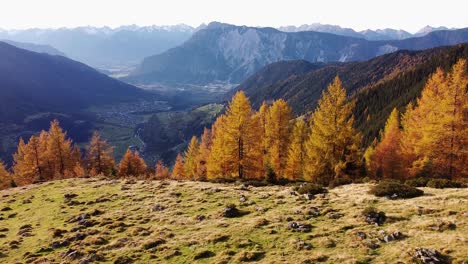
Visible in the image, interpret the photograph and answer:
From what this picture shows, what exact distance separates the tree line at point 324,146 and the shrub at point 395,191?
399 inches

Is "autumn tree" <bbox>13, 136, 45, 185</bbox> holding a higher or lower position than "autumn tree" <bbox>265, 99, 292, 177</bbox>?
lower

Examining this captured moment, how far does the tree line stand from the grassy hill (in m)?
12.6

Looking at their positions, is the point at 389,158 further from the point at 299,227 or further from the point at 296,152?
the point at 299,227

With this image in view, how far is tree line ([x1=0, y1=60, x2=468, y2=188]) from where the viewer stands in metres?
45.4

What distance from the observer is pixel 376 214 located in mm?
23250

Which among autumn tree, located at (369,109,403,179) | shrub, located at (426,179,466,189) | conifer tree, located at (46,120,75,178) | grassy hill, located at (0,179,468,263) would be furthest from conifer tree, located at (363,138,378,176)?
conifer tree, located at (46,120,75,178)

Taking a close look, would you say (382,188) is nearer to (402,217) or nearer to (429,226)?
(402,217)

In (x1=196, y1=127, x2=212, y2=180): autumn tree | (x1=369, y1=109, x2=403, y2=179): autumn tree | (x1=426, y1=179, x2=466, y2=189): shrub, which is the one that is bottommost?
(x1=196, y1=127, x2=212, y2=180): autumn tree

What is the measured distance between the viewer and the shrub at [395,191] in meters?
27.7

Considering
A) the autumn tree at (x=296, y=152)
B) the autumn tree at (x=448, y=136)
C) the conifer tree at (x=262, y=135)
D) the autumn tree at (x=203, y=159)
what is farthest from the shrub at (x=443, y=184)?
the autumn tree at (x=203, y=159)

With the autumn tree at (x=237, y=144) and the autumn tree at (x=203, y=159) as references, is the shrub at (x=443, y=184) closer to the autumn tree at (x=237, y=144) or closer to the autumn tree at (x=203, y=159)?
the autumn tree at (x=237, y=144)

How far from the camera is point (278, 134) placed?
60250mm

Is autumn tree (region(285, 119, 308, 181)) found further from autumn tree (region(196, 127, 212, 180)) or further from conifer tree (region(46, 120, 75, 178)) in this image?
conifer tree (region(46, 120, 75, 178))

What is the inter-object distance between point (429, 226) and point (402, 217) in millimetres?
2236
